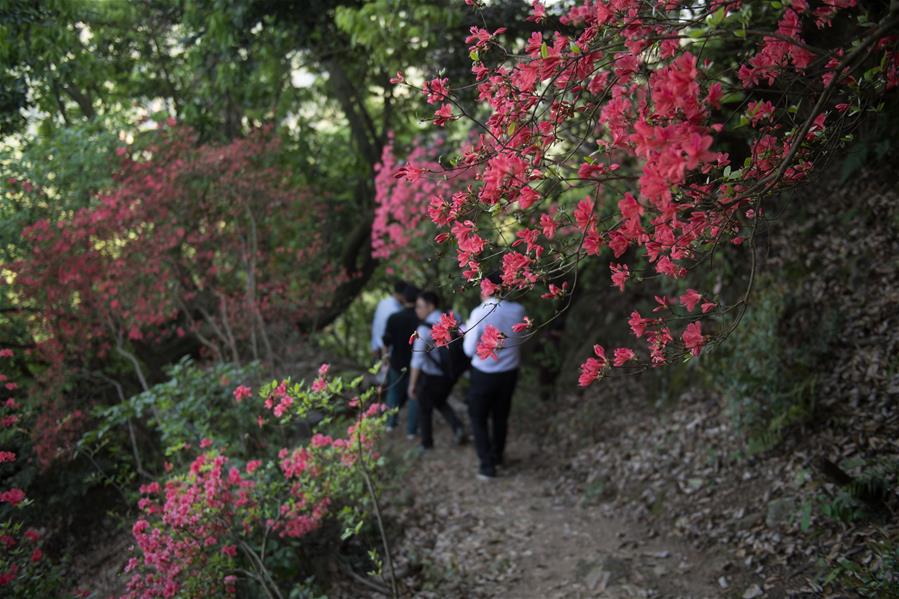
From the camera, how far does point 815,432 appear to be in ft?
15.9

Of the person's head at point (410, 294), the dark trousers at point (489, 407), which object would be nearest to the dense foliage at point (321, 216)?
the person's head at point (410, 294)

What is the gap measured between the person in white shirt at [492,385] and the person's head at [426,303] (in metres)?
0.61

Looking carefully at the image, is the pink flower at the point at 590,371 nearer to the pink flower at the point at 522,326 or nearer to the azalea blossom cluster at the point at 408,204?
the pink flower at the point at 522,326

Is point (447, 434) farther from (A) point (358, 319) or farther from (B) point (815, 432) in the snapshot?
(A) point (358, 319)

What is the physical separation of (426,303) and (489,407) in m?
1.26

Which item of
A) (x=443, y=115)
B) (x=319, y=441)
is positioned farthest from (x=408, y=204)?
(x=443, y=115)

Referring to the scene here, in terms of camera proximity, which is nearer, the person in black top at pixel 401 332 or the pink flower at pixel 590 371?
the pink flower at pixel 590 371

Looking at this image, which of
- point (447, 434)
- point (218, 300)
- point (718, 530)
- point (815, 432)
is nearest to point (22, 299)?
point (218, 300)

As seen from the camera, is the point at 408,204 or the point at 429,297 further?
the point at 408,204

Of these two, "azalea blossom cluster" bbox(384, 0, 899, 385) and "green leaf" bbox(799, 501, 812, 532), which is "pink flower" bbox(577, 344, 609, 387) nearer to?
"azalea blossom cluster" bbox(384, 0, 899, 385)

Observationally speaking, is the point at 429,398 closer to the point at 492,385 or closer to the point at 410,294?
the point at 410,294

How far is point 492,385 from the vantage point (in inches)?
250

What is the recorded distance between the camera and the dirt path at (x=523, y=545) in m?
4.45

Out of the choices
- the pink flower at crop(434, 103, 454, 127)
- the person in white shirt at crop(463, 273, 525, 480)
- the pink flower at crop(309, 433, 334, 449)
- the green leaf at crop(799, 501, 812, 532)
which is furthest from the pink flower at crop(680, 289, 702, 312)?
the person in white shirt at crop(463, 273, 525, 480)
